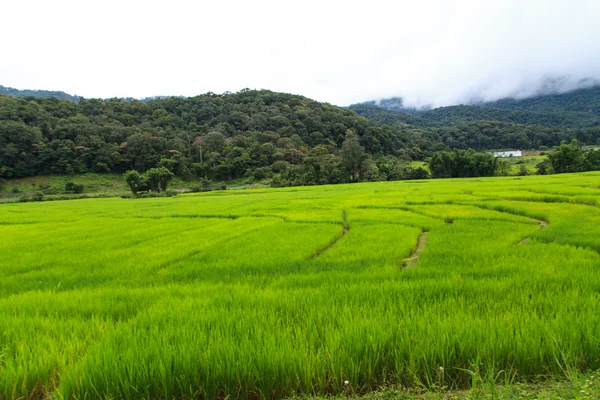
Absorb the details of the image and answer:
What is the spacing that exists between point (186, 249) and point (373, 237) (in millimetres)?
4836

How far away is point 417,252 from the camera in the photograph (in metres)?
6.70

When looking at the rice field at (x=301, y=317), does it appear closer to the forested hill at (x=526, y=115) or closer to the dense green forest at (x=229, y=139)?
the dense green forest at (x=229, y=139)

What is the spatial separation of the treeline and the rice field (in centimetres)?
5381

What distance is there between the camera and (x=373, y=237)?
823cm

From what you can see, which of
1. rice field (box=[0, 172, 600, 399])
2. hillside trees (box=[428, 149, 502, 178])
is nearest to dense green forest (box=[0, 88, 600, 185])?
hillside trees (box=[428, 149, 502, 178])

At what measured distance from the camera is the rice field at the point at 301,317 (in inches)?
89.1

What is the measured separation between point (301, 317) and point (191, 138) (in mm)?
95572

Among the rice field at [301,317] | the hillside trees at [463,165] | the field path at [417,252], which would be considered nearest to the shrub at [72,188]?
the rice field at [301,317]

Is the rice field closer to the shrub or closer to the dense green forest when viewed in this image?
the dense green forest

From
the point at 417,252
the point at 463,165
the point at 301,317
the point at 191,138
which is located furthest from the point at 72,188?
the point at 463,165

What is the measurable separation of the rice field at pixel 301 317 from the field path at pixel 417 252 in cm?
9

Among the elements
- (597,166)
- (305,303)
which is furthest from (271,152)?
(305,303)

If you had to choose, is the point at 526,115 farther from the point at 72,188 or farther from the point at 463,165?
the point at 72,188

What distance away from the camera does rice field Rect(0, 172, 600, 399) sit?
7.43ft
